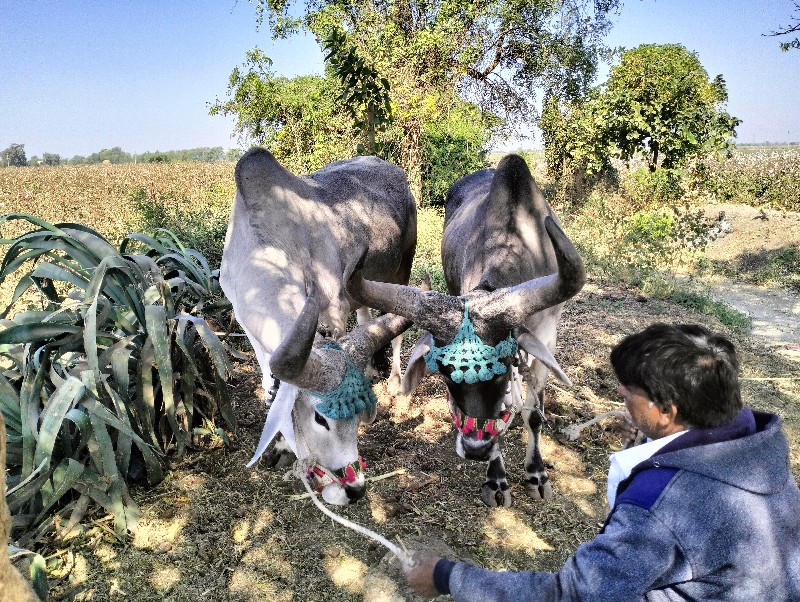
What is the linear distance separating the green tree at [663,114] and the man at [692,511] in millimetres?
14407

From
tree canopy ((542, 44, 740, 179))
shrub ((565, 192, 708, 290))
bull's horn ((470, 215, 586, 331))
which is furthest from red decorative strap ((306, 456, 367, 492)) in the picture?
tree canopy ((542, 44, 740, 179))

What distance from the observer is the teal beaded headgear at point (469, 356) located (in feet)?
11.3

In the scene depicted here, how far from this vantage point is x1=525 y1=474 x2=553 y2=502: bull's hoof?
4402mm

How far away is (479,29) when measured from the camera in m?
16.1

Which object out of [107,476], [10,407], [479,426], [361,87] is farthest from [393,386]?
[361,87]

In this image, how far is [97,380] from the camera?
12.7 ft

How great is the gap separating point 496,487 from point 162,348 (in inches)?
102

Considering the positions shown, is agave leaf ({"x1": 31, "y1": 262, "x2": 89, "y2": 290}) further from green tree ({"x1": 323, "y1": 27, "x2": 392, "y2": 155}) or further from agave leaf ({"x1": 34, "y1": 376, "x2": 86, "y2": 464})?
green tree ({"x1": 323, "y1": 27, "x2": 392, "y2": 155})

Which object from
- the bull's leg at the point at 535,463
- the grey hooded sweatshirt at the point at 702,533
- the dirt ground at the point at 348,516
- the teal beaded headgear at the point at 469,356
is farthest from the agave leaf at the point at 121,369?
the grey hooded sweatshirt at the point at 702,533

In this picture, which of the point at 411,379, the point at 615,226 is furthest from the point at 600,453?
the point at 615,226

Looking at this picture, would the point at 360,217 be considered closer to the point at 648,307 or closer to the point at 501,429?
the point at 501,429

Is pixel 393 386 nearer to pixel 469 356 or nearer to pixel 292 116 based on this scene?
pixel 469 356

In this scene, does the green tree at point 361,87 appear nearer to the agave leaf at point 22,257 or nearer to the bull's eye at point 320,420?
the agave leaf at point 22,257

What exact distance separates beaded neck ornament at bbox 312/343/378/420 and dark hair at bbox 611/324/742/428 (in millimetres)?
1716
